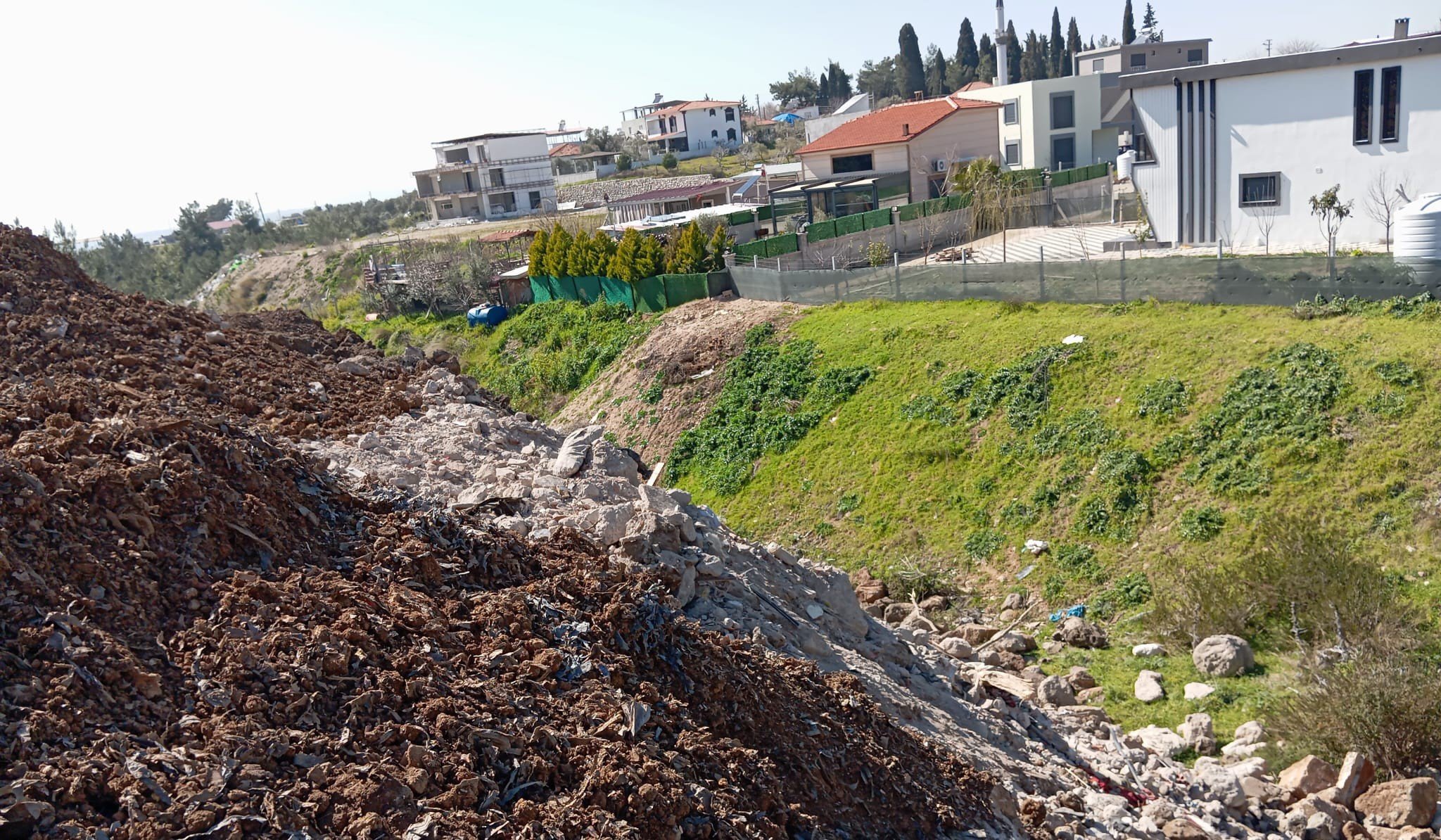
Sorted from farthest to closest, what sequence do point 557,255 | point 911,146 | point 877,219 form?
point 911,146
point 877,219
point 557,255

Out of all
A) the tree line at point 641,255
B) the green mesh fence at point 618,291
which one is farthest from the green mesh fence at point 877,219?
the green mesh fence at point 618,291

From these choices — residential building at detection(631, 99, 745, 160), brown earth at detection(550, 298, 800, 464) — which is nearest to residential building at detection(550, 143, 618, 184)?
residential building at detection(631, 99, 745, 160)

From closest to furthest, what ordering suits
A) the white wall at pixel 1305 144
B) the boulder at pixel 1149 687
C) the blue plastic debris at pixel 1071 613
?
the boulder at pixel 1149 687 → the blue plastic debris at pixel 1071 613 → the white wall at pixel 1305 144

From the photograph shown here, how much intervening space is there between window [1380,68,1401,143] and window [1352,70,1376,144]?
0.29 meters

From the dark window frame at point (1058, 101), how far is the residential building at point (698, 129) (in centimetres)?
3926

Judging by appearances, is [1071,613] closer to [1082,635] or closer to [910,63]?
[1082,635]

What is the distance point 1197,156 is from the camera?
25781 millimetres

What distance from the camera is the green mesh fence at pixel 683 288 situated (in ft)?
94.5

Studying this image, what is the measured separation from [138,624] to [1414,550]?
1391 cm

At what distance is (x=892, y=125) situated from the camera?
44.4 m

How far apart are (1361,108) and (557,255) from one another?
22102mm

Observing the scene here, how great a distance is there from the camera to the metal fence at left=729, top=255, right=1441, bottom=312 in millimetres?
17312

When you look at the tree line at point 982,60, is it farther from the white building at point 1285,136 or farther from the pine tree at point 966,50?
the white building at point 1285,136

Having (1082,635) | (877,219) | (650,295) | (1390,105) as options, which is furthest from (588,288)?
(1082,635)
